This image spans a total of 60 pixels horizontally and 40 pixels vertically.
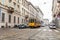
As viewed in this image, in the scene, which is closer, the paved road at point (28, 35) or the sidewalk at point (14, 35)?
the sidewalk at point (14, 35)

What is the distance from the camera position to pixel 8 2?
44.3 metres

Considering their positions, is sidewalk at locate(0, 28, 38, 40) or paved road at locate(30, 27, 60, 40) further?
paved road at locate(30, 27, 60, 40)

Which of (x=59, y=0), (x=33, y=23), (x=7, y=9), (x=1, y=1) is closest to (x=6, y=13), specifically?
(x=7, y=9)

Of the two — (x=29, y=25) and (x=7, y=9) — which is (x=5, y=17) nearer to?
(x=7, y=9)

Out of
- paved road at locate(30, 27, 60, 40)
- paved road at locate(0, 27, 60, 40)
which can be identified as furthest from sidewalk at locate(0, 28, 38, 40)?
paved road at locate(30, 27, 60, 40)

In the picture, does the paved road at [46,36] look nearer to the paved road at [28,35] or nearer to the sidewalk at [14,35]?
the paved road at [28,35]

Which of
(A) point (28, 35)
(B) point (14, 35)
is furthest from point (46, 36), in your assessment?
(B) point (14, 35)

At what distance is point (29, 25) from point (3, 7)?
45.9 feet

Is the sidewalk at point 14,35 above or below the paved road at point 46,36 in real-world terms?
above

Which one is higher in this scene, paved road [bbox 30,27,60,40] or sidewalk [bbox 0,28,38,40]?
sidewalk [bbox 0,28,38,40]

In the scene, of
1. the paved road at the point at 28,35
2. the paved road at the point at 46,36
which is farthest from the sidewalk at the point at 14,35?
the paved road at the point at 46,36

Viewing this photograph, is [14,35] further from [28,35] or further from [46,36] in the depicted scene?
[46,36]

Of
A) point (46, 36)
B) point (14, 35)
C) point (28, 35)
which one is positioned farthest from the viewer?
point (28, 35)

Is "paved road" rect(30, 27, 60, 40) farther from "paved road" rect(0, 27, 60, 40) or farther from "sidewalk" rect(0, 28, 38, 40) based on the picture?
"sidewalk" rect(0, 28, 38, 40)
